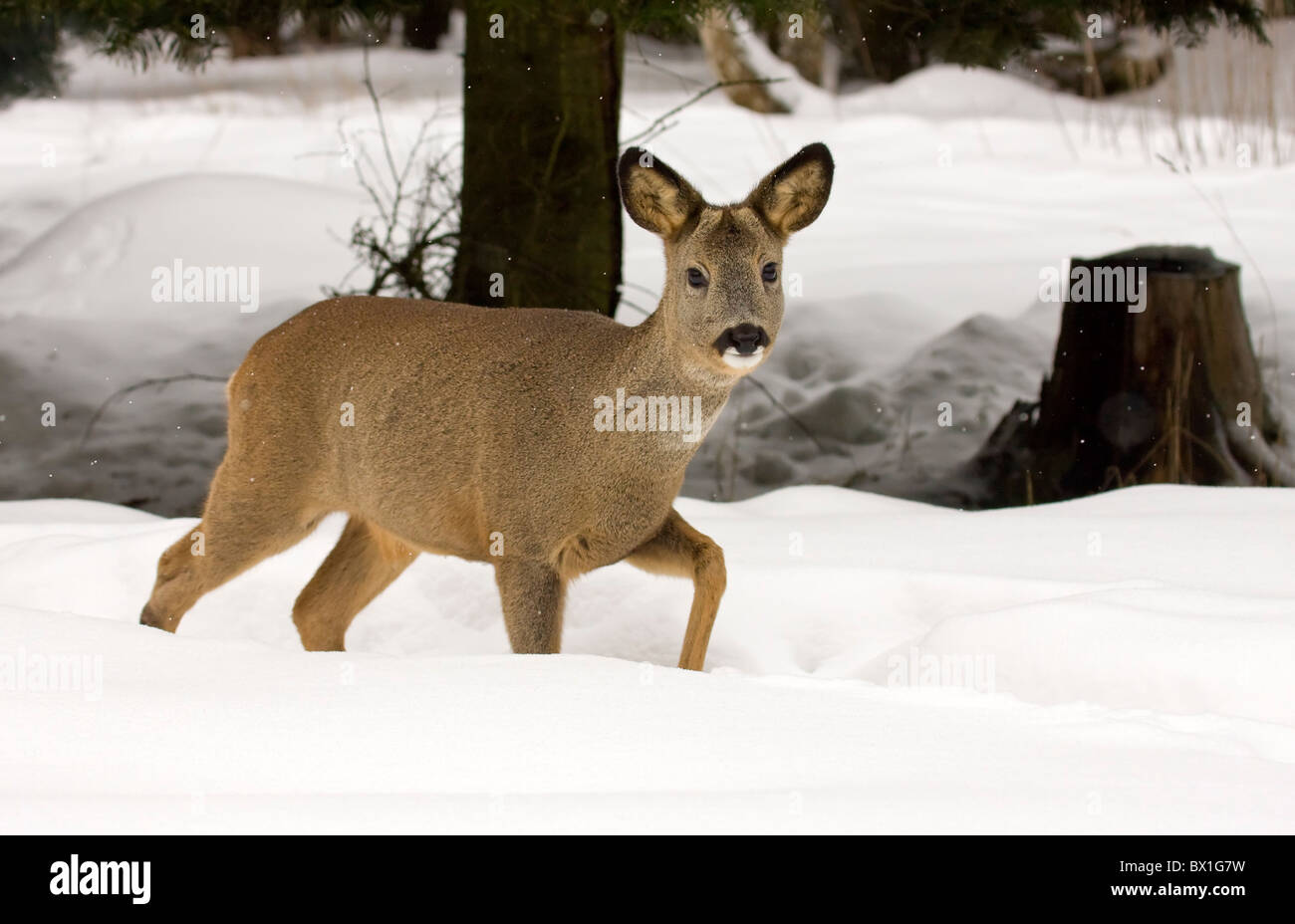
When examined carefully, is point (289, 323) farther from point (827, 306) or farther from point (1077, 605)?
point (827, 306)

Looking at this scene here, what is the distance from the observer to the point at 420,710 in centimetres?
360

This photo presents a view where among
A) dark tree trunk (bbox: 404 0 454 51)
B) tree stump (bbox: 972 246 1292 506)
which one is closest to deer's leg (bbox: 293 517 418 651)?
tree stump (bbox: 972 246 1292 506)

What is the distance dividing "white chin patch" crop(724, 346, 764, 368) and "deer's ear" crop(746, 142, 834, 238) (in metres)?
0.51

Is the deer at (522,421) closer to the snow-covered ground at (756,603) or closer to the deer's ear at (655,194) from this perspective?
the deer's ear at (655,194)

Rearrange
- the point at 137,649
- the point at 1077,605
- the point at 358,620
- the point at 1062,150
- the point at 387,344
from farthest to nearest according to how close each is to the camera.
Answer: the point at 1062,150 < the point at 358,620 < the point at 387,344 < the point at 1077,605 < the point at 137,649

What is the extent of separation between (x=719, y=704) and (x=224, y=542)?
2.16m

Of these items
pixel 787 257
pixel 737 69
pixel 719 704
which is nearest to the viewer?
pixel 719 704

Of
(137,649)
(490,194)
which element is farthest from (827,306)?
(137,649)

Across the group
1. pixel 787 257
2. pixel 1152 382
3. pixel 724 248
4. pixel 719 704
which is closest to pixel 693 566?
pixel 724 248

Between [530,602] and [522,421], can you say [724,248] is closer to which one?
[522,421]

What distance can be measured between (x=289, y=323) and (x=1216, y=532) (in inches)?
131

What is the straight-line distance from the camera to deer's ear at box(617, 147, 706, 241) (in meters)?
4.67

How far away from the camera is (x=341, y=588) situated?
5.55 metres

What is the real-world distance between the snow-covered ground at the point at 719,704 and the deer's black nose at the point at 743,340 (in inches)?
34.1
